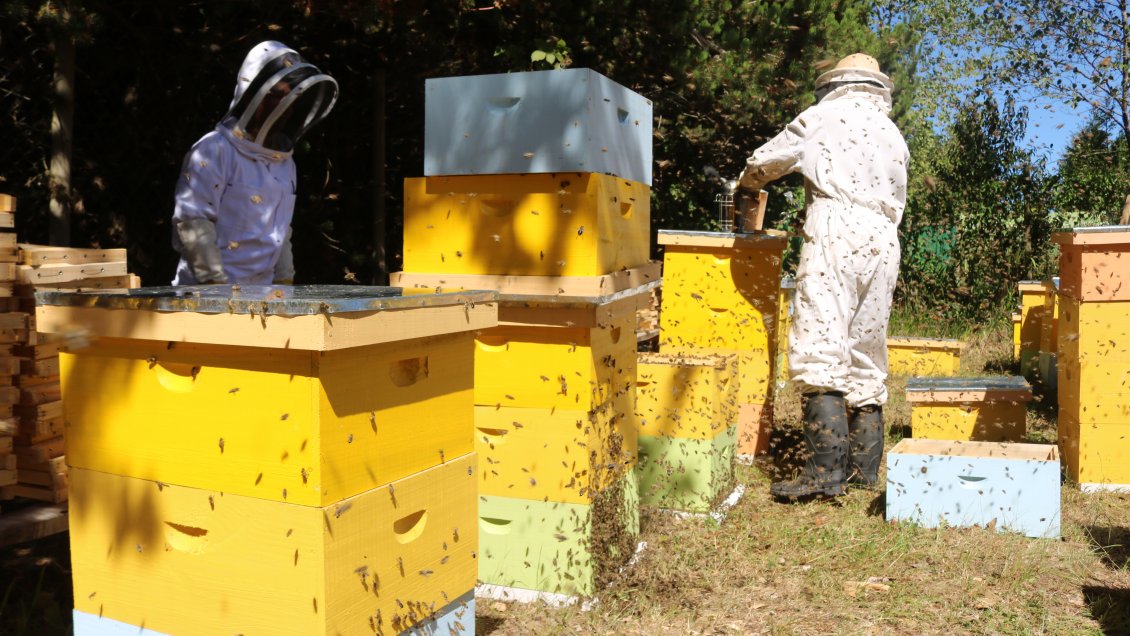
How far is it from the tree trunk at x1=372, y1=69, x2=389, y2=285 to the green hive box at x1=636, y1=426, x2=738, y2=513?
11.2ft

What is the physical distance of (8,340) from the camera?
2590mm

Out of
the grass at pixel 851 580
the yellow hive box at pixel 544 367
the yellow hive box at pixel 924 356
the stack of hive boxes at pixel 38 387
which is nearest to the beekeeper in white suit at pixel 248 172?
the stack of hive boxes at pixel 38 387

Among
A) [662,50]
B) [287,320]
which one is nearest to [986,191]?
[662,50]

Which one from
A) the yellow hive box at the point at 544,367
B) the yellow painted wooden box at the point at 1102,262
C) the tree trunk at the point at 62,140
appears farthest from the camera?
the tree trunk at the point at 62,140

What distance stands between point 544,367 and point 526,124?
78cm

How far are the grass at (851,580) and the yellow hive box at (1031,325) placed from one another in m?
3.54

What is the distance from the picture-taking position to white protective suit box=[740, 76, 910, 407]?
4035mm

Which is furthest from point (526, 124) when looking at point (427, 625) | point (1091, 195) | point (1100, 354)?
point (1091, 195)

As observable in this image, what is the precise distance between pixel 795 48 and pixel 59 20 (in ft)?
16.6

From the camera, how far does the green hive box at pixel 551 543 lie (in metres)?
2.83

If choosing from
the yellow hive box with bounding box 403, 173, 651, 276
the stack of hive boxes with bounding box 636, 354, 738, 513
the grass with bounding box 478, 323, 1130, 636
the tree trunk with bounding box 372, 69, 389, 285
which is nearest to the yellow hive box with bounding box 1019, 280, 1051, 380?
the grass with bounding box 478, 323, 1130, 636

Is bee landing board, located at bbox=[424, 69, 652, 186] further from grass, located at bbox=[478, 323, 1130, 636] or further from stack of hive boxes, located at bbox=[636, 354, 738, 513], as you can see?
grass, located at bbox=[478, 323, 1130, 636]

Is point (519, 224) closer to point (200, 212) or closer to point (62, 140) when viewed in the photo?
point (200, 212)

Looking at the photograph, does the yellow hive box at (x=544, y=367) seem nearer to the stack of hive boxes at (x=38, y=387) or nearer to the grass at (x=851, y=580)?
the grass at (x=851, y=580)
